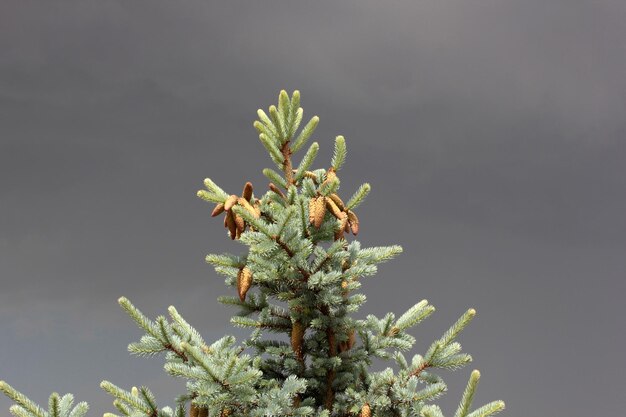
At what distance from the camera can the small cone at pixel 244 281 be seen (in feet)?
18.5

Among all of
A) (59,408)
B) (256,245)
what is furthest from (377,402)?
(59,408)

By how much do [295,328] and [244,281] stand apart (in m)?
0.68

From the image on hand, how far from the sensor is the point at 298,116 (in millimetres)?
6293

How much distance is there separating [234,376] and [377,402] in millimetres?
1357

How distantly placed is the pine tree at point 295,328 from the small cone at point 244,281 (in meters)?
0.01

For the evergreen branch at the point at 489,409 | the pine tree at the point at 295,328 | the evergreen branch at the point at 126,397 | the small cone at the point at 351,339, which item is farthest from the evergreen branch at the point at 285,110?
the evergreen branch at the point at 489,409

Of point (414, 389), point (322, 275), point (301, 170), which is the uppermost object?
point (301, 170)

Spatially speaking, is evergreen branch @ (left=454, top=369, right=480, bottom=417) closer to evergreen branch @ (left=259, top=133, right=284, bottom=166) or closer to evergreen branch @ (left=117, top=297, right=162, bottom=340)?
evergreen branch @ (left=117, top=297, right=162, bottom=340)

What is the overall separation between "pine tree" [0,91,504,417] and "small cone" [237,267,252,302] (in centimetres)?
1

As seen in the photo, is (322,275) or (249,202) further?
(249,202)

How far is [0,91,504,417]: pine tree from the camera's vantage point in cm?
523

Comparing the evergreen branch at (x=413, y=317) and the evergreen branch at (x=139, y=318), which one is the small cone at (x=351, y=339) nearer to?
the evergreen branch at (x=413, y=317)

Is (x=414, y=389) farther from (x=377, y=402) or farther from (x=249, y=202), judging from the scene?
(x=249, y=202)

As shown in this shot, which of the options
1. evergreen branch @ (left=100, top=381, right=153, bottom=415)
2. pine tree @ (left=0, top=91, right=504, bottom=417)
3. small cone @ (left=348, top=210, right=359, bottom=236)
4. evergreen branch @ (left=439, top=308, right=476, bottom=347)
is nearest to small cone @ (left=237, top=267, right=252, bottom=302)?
pine tree @ (left=0, top=91, right=504, bottom=417)
